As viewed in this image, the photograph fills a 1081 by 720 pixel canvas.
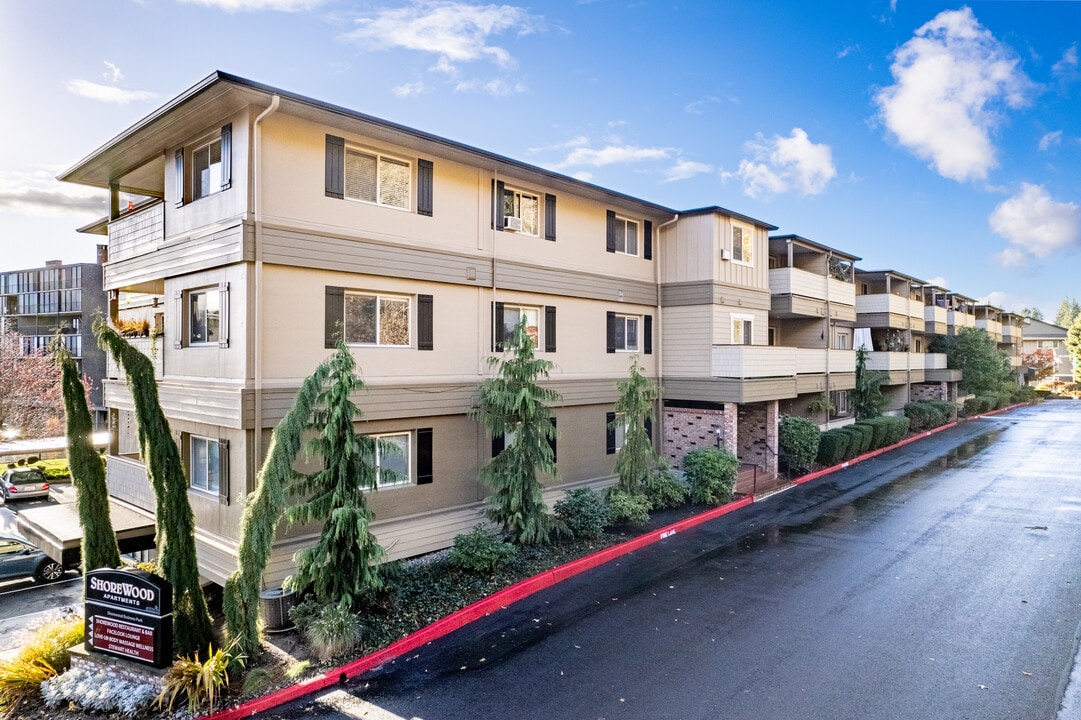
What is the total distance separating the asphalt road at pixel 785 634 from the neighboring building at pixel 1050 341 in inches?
3531

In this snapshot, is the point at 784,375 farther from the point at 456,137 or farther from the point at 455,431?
the point at 456,137

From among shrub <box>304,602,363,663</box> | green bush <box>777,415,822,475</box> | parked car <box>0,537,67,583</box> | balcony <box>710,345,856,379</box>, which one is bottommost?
parked car <box>0,537,67,583</box>

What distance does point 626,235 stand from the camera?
63.7ft

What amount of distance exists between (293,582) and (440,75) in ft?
42.1

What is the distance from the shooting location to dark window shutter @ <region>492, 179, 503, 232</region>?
49.2 feet

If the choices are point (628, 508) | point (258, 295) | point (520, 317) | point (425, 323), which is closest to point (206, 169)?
point (258, 295)

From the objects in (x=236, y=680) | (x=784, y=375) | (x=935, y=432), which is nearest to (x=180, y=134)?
(x=236, y=680)

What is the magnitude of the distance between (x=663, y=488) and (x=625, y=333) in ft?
17.9

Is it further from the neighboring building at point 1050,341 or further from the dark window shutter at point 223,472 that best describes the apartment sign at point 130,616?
the neighboring building at point 1050,341

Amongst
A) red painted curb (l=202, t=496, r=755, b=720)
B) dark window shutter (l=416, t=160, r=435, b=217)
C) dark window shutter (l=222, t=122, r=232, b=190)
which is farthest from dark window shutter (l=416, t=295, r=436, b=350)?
red painted curb (l=202, t=496, r=755, b=720)

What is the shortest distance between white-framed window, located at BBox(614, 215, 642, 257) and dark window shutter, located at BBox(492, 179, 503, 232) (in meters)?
4.98

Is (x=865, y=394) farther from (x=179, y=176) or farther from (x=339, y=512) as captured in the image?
(x=179, y=176)

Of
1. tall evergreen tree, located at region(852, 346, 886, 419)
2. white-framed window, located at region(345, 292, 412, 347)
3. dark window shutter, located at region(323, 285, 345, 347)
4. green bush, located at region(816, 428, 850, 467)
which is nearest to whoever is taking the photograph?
dark window shutter, located at region(323, 285, 345, 347)

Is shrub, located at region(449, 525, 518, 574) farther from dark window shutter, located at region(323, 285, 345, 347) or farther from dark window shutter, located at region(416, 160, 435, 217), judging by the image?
dark window shutter, located at region(416, 160, 435, 217)
